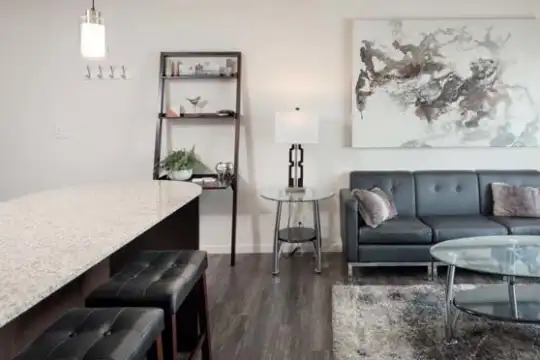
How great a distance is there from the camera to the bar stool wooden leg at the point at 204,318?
260 cm

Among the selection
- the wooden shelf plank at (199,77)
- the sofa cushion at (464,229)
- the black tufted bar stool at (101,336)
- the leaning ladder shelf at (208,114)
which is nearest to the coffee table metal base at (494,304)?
the sofa cushion at (464,229)

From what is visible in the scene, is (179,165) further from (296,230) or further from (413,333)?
(413,333)

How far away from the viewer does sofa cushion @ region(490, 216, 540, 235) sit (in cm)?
420

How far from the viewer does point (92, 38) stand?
2729 mm

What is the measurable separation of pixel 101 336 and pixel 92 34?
171cm

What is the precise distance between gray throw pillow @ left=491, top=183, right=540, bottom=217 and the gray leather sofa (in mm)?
97

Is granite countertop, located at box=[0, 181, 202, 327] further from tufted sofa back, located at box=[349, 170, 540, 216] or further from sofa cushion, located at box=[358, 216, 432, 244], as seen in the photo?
tufted sofa back, located at box=[349, 170, 540, 216]

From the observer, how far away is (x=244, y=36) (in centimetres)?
502

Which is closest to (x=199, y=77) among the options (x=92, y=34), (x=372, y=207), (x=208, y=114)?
(x=208, y=114)

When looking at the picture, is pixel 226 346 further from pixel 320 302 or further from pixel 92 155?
pixel 92 155

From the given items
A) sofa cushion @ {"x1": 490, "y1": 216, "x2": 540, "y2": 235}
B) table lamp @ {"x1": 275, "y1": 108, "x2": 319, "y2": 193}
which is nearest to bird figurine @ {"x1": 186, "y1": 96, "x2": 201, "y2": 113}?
table lamp @ {"x1": 275, "y1": 108, "x2": 319, "y2": 193}

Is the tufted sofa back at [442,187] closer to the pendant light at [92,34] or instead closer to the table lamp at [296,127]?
the table lamp at [296,127]

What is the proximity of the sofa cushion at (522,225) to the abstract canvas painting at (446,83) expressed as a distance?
930 millimetres

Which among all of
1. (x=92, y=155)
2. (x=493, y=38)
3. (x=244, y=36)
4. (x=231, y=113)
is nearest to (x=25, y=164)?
(x=92, y=155)
